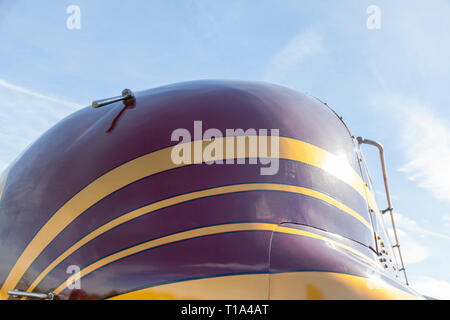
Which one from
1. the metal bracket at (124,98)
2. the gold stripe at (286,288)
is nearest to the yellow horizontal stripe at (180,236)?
the gold stripe at (286,288)

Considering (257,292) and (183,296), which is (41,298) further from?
(257,292)

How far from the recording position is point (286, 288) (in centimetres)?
281

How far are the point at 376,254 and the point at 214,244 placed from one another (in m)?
1.62

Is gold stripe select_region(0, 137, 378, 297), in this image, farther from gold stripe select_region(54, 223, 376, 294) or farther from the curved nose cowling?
gold stripe select_region(54, 223, 376, 294)

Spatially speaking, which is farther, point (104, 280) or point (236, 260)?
point (104, 280)

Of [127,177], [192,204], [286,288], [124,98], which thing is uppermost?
[124,98]

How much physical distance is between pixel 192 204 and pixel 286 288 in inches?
43.4

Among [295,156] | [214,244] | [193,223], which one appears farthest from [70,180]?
[295,156]

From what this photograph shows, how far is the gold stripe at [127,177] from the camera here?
3.84m

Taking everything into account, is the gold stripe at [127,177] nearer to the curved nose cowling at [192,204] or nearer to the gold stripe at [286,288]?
the curved nose cowling at [192,204]

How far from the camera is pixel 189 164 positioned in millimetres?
3736

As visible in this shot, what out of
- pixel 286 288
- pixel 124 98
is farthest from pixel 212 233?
pixel 124 98

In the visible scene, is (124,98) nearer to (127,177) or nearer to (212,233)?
(127,177)

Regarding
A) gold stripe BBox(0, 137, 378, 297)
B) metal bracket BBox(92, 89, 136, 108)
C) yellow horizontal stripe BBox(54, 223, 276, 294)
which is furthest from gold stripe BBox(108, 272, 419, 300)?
metal bracket BBox(92, 89, 136, 108)
